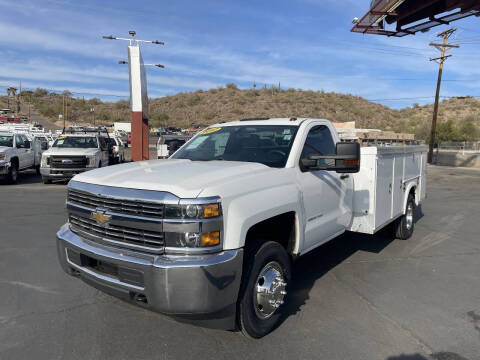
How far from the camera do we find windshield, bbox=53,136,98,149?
1444 centimetres

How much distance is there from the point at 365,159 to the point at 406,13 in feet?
45.7

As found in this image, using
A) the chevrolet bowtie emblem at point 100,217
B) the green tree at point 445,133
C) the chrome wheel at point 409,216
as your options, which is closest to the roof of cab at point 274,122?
the chevrolet bowtie emblem at point 100,217

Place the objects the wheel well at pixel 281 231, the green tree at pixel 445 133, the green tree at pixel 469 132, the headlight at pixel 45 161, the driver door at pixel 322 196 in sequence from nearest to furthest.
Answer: the wheel well at pixel 281 231 < the driver door at pixel 322 196 < the headlight at pixel 45 161 < the green tree at pixel 445 133 < the green tree at pixel 469 132

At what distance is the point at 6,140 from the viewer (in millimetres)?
14391

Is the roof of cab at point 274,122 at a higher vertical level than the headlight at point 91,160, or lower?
higher

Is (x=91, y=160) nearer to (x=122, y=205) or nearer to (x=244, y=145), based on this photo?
(x=244, y=145)

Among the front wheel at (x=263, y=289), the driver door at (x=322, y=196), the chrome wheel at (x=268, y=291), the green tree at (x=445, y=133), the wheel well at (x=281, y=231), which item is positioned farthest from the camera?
the green tree at (x=445, y=133)

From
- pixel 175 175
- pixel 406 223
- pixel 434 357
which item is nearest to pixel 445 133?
pixel 406 223

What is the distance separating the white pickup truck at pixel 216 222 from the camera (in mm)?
2760

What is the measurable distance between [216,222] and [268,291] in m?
0.98

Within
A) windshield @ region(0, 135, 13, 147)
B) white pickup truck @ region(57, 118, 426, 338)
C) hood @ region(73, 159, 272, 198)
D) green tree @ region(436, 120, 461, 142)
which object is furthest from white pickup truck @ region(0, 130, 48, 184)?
green tree @ region(436, 120, 461, 142)

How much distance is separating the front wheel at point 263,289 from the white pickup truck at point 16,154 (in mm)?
12639

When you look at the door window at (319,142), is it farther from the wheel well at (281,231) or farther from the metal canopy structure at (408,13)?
the metal canopy structure at (408,13)

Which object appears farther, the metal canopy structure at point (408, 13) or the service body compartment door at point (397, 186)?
the metal canopy structure at point (408, 13)
